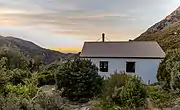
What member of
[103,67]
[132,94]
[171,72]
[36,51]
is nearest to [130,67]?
[103,67]

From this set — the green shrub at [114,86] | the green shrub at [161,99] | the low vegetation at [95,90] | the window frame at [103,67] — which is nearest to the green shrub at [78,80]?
the low vegetation at [95,90]

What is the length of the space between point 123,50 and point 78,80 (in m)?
11.6

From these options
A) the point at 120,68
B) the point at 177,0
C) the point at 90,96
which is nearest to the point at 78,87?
the point at 90,96

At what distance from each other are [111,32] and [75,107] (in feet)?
69.2

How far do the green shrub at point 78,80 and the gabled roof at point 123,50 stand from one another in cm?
961

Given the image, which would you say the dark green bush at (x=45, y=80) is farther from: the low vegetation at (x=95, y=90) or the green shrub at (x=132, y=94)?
the green shrub at (x=132, y=94)

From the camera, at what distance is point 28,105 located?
35.7 feet

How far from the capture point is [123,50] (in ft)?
101

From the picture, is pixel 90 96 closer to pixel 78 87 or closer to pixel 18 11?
pixel 78 87

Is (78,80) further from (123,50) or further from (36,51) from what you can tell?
(36,51)

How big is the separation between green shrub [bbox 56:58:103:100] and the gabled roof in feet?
31.5

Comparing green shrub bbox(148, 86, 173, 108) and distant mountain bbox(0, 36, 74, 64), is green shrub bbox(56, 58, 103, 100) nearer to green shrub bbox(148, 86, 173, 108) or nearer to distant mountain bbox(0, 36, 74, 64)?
green shrub bbox(148, 86, 173, 108)

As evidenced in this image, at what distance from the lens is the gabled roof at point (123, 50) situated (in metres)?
29.8

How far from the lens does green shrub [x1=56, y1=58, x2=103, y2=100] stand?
19.8 meters
